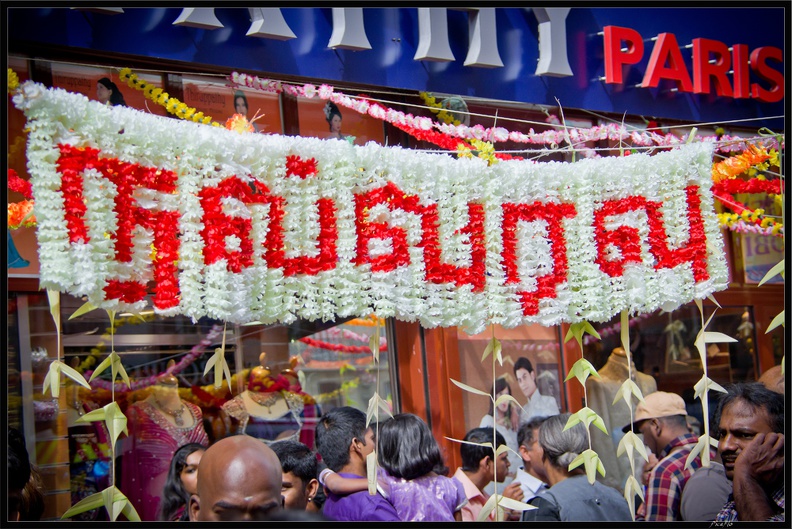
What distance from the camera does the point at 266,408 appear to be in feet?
16.1

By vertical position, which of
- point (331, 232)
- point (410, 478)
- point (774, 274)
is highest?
point (331, 232)

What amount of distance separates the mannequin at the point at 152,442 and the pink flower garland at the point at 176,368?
0.06m

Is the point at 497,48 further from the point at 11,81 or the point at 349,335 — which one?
the point at 11,81

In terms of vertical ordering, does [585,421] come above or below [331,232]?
below

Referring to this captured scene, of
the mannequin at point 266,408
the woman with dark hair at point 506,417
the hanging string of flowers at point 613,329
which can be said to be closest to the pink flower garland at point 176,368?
the mannequin at point 266,408

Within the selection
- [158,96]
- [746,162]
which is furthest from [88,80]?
[746,162]

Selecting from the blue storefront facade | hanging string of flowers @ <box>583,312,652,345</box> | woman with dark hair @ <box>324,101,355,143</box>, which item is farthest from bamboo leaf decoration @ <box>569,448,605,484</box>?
hanging string of flowers @ <box>583,312,652,345</box>

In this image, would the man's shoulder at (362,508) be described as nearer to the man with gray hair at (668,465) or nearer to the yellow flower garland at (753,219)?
the man with gray hair at (668,465)

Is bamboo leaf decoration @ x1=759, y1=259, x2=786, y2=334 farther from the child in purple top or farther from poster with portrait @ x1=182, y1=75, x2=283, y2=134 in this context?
poster with portrait @ x1=182, y1=75, x2=283, y2=134

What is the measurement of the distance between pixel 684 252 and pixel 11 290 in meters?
3.38

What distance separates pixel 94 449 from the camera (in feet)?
14.4

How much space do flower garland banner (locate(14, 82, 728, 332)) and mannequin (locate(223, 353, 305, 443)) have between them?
6.84ft

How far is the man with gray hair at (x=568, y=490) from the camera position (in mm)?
3322

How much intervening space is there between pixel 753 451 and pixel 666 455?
1.36 m
